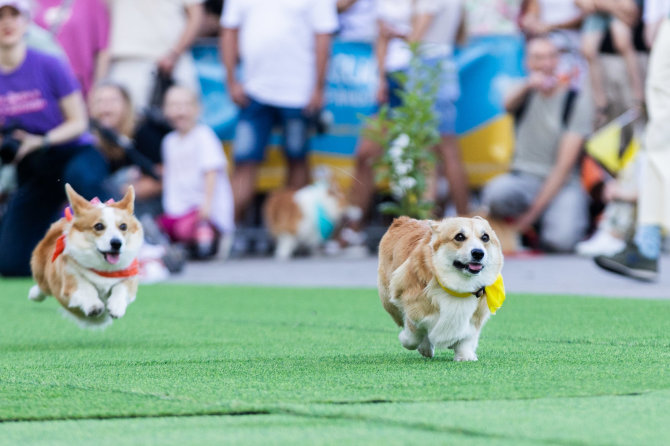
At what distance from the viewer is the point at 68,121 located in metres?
8.84

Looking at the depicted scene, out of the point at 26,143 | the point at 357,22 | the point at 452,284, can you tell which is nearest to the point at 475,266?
the point at 452,284

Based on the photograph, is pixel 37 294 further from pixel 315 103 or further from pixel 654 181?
pixel 315 103

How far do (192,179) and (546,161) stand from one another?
124 inches

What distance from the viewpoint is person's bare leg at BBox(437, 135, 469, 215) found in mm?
11547

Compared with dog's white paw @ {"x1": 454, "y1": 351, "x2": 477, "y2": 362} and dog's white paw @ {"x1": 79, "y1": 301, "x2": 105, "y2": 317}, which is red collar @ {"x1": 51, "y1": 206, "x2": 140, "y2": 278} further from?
dog's white paw @ {"x1": 454, "y1": 351, "x2": 477, "y2": 362}

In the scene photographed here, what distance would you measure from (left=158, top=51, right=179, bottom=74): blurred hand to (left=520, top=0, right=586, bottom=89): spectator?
315 cm

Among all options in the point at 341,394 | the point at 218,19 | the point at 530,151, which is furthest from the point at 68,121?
the point at 341,394

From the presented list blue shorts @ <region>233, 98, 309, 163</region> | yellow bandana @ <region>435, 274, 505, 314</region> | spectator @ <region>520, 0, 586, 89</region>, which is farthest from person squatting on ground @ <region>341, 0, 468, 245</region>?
yellow bandana @ <region>435, 274, 505, 314</region>

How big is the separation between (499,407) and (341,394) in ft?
1.60

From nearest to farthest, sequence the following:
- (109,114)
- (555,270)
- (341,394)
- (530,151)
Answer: (341,394)
(555,270)
(109,114)
(530,151)

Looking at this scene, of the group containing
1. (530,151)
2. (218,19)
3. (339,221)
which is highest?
(218,19)

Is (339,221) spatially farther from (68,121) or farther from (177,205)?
(68,121)

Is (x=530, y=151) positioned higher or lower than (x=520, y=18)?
lower

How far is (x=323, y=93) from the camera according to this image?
11344 millimetres
